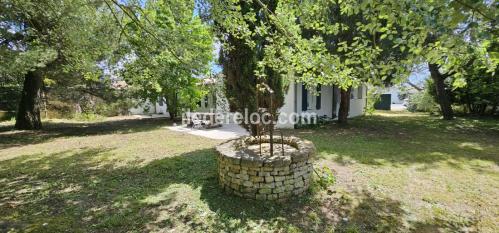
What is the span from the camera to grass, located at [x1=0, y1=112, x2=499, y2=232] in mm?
3932

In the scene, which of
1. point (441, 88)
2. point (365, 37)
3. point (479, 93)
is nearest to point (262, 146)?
point (365, 37)

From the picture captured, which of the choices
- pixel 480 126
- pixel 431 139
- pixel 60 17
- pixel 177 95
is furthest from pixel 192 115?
pixel 480 126

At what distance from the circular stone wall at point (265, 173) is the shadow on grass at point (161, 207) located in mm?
177

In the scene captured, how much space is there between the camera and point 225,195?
16.1 feet

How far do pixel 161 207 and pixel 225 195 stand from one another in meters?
1.14

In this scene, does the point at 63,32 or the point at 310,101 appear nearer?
the point at 63,32

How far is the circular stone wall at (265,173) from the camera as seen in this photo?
4.55 metres

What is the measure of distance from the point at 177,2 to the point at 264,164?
3924mm

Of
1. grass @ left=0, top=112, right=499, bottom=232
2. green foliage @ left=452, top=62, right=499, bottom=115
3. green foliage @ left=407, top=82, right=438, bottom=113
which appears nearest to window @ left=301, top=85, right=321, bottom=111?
grass @ left=0, top=112, right=499, bottom=232

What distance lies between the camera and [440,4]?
250 centimetres

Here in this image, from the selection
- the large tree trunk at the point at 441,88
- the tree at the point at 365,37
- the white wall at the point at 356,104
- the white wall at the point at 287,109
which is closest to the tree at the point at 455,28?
the tree at the point at 365,37

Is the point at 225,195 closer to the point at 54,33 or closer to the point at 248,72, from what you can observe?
the point at 248,72

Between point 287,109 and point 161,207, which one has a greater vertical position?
point 287,109

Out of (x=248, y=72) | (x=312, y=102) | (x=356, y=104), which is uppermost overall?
(x=248, y=72)
